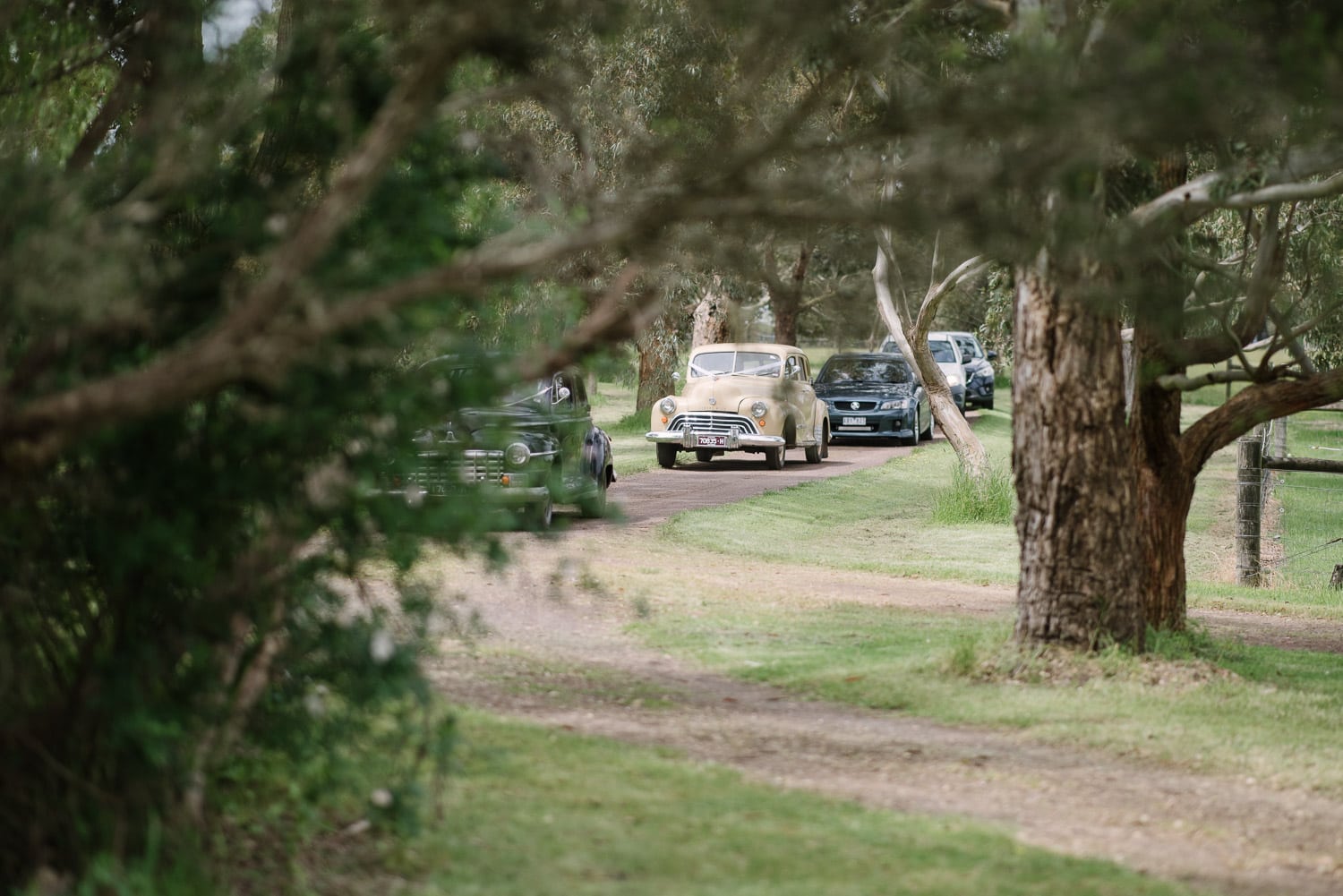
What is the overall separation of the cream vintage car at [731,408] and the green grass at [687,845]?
1732 cm

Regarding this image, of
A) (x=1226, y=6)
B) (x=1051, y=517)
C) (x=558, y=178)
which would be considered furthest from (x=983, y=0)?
(x=558, y=178)

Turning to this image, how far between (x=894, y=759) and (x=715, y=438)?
17.1 m

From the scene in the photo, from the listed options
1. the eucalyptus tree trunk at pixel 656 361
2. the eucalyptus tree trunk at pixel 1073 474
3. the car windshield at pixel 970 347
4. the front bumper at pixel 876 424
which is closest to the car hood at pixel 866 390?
the front bumper at pixel 876 424

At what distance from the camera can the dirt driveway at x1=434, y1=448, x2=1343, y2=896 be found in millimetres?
5941

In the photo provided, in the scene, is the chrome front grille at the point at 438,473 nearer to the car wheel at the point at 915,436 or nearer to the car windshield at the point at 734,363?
the car windshield at the point at 734,363

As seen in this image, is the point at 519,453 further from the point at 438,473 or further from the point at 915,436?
the point at 915,436

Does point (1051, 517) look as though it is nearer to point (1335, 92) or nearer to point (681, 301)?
point (1335, 92)

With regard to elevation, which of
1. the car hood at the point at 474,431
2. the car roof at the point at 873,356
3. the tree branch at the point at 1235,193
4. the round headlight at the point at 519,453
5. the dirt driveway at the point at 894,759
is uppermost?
the car roof at the point at 873,356

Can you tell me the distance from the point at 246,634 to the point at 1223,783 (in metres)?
4.53

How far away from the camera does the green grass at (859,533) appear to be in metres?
15.4

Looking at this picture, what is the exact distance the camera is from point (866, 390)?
32031mm

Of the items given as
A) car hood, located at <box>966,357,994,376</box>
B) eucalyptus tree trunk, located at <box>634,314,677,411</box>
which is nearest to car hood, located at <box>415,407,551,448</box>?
eucalyptus tree trunk, located at <box>634,314,677,411</box>

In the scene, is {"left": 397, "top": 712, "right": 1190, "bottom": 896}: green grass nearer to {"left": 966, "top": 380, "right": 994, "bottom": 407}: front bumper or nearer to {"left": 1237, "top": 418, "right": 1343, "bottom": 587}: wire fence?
{"left": 1237, "top": 418, "right": 1343, "bottom": 587}: wire fence

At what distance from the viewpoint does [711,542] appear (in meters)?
15.9
